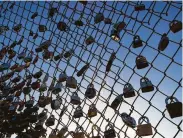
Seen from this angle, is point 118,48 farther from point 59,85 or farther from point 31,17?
point 31,17

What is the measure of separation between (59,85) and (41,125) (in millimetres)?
658

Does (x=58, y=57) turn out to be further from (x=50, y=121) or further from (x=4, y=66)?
(x=4, y=66)

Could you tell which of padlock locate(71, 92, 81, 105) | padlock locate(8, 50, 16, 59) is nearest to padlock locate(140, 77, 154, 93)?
padlock locate(71, 92, 81, 105)

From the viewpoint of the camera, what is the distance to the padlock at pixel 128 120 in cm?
399

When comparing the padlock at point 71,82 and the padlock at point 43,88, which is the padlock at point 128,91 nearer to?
the padlock at point 71,82

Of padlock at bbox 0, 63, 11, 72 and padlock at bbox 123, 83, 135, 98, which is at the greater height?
padlock at bbox 0, 63, 11, 72

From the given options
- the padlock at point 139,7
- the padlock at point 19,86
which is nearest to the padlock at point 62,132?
the padlock at point 19,86

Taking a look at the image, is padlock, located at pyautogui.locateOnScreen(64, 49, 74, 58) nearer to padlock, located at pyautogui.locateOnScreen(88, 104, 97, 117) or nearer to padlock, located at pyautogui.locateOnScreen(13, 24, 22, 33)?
padlock, located at pyautogui.locateOnScreen(88, 104, 97, 117)

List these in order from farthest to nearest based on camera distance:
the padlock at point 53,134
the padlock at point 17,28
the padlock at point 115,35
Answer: the padlock at point 17,28, the padlock at point 53,134, the padlock at point 115,35

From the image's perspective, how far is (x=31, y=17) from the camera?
6.61 metres

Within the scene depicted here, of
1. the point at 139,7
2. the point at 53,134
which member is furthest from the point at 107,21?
the point at 53,134

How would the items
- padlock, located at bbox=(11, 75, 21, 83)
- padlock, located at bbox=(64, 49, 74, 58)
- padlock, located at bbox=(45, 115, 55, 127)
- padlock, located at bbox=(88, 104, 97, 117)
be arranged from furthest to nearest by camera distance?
padlock, located at bbox=(11, 75, 21, 83)
padlock, located at bbox=(64, 49, 74, 58)
padlock, located at bbox=(45, 115, 55, 127)
padlock, located at bbox=(88, 104, 97, 117)

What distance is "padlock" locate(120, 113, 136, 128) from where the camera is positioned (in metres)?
3.99

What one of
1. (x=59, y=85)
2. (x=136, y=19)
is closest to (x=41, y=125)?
(x=59, y=85)
